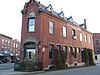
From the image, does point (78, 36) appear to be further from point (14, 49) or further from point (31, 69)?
point (14, 49)

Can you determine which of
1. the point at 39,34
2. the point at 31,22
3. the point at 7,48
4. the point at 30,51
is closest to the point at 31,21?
the point at 31,22

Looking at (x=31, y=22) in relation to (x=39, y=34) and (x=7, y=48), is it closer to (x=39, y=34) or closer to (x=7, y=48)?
(x=39, y=34)

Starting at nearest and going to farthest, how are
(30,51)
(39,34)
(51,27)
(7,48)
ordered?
(39,34) → (30,51) → (51,27) → (7,48)

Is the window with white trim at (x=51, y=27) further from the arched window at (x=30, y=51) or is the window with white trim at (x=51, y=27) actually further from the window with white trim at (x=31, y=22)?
the arched window at (x=30, y=51)

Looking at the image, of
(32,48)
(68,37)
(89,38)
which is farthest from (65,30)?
(89,38)

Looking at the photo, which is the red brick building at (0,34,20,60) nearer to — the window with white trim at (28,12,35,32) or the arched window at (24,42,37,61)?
the arched window at (24,42,37,61)

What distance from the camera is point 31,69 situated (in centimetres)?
2511

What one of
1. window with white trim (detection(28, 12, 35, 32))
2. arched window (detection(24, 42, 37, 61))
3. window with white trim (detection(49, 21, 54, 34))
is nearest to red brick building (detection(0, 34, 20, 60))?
window with white trim (detection(49, 21, 54, 34))

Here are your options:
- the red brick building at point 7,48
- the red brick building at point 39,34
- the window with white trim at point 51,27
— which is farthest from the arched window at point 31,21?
the red brick building at point 7,48

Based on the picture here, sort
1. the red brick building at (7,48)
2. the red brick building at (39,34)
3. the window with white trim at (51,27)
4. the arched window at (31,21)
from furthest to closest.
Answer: the red brick building at (7,48) < the window with white trim at (51,27) < the arched window at (31,21) < the red brick building at (39,34)

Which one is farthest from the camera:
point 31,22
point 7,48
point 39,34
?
point 7,48

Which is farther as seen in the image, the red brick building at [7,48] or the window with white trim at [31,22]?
the red brick building at [7,48]

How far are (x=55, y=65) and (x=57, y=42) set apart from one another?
4102mm

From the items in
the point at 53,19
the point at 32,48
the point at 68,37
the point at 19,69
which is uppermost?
the point at 53,19
